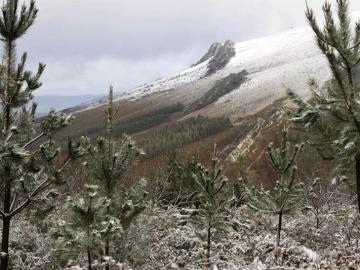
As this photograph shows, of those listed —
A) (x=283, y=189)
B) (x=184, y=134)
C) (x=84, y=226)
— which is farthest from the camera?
(x=184, y=134)

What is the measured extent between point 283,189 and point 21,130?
819 centimetres

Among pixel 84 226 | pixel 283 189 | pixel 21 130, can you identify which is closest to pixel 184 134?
pixel 283 189

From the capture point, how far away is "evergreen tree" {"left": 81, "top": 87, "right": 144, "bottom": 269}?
10.7 m

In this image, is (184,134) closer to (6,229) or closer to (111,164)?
(111,164)

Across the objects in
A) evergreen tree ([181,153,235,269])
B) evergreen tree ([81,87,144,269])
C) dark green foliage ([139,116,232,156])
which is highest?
evergreen tree ([81,87,144,269])

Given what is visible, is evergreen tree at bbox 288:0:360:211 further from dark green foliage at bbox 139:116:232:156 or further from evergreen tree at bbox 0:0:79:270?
dark green foliage at bbox 139:116:232:156

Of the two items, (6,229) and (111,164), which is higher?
(111,164)

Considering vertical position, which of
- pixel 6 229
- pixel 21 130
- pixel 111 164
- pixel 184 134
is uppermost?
pixel 21 130

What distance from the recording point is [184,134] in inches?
7092

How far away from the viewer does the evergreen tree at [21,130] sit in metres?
10.5

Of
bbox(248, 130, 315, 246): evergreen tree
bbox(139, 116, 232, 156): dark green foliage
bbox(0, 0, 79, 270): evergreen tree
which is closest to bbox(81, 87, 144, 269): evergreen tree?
bbox(0, 0, 79, 270): evergreen tree

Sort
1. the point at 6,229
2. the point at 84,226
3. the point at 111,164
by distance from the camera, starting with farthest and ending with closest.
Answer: the point at 111,164
the point at 6,229
the point at 84,226

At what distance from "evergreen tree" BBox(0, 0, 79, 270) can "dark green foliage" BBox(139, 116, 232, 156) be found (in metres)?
151

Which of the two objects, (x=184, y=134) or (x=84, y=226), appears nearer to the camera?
(x=84, y=226)
